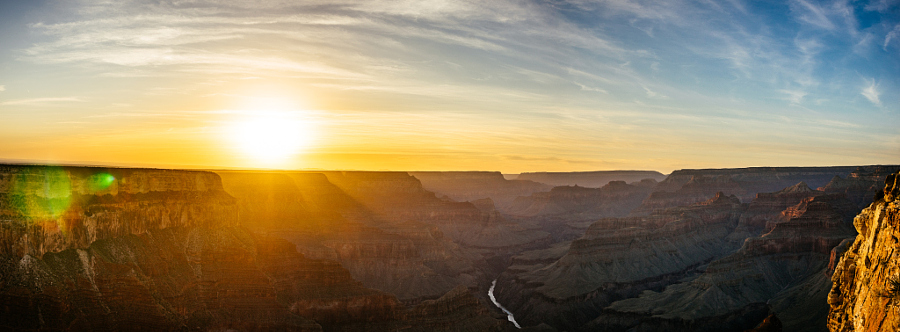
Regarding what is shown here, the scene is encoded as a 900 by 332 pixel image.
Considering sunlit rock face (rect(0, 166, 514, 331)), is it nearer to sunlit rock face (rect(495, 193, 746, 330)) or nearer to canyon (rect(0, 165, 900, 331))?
canyon (rect(0, 165, 900, 331))

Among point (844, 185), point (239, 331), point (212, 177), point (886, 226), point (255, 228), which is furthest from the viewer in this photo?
point (844, 185)

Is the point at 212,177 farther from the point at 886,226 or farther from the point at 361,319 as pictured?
the point at 886,226

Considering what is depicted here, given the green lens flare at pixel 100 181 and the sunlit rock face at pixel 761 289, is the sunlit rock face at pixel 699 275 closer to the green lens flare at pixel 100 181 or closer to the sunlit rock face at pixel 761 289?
the sunlit rock face at pixel 761 289

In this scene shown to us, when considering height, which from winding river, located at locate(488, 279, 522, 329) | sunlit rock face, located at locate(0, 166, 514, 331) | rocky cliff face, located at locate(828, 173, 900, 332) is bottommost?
winding river, located at locate(488, 279, 522, 329)

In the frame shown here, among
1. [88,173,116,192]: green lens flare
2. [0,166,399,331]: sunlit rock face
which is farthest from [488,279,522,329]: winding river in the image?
[88,173,116,192]: green lens flare

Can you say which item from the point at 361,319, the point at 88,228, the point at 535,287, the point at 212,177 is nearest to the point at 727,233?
the point at 535,287

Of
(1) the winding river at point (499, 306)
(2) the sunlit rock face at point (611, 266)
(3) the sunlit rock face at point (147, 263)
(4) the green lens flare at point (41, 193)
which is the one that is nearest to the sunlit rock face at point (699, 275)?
(2) the sunlit rock face at point (611, 266)
